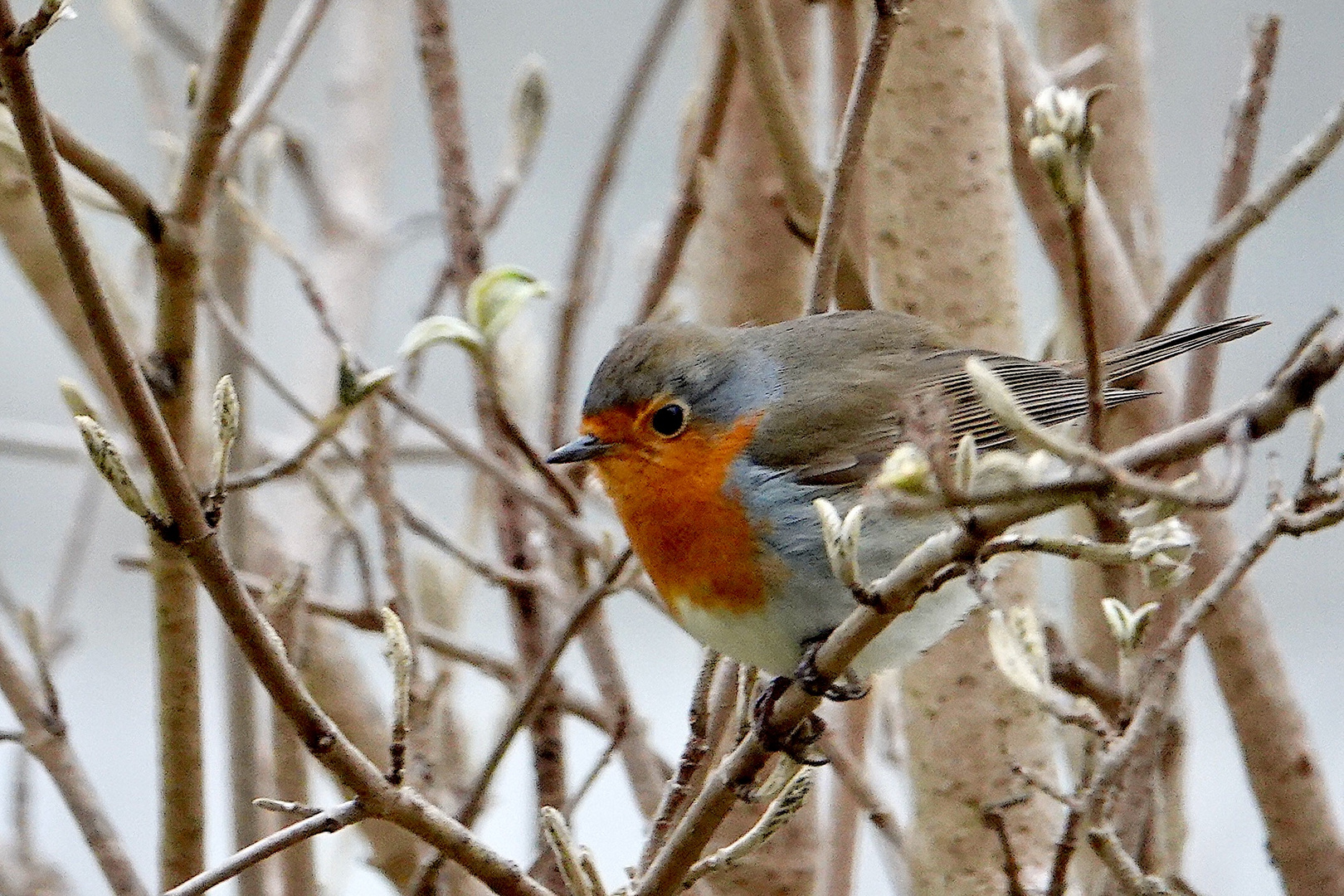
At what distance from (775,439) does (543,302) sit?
88.8 inches

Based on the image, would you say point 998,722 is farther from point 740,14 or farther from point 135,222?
point 135,222

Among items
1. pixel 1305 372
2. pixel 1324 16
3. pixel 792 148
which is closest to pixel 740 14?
pixel 792 148

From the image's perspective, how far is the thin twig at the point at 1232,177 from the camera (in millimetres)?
1725

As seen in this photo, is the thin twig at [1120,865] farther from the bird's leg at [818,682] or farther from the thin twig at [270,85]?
the thin twig at [270,85]

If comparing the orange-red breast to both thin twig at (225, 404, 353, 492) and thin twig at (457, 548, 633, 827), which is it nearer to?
thin twig at (457, 548, 633, 827)

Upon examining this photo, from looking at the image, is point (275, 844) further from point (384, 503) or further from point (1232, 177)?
point (1232, 177)

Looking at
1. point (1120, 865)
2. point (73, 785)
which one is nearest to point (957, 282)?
point (1120, 865)

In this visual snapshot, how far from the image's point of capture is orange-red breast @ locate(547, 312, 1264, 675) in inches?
64.2

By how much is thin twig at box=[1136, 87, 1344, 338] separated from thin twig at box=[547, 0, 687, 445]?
759 millimetres

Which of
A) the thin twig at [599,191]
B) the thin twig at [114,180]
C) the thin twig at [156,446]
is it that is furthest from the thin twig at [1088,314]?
the thin twig at [599,191]

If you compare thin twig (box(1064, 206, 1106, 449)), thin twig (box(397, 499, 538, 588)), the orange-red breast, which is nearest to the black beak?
the orange-red breast

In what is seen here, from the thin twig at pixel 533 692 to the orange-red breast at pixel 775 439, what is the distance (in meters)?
0.12

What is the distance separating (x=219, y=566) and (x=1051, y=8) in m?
1.86

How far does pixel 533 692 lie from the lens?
1.52 meters
